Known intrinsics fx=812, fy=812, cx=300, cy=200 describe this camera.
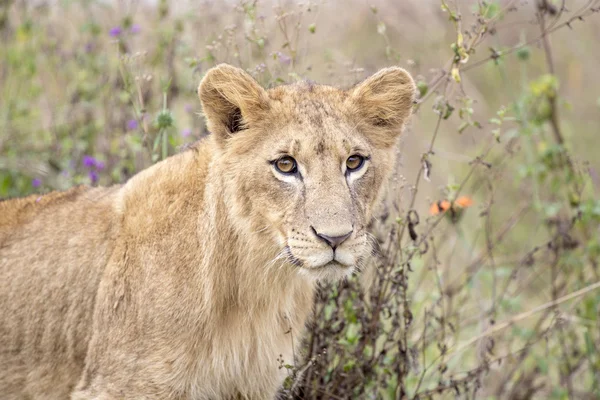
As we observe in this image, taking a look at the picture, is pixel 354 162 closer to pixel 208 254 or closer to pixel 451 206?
pixel 208 254

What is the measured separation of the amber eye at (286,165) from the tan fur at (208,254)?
3cm

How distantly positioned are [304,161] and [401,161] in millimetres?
1047

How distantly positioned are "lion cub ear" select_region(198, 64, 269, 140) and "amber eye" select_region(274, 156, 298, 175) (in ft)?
0.91

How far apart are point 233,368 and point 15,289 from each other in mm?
1215

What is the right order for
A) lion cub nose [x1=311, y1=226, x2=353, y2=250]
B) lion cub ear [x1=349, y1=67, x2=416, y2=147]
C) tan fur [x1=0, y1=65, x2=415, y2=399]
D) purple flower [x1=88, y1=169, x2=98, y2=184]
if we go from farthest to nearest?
purple flower [x1=88, y1=169, x2=98, y2=184] < lion cub ear [x1=349, y1=67, x2=416, y2=147] < tan fur [x1=0, y1=65, x2=415, y2=399] < lion cub nose [x1=311, y1=226, x2=353, y2=250]

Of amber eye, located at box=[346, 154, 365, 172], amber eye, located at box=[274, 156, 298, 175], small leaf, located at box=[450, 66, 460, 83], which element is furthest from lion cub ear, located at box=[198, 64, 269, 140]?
small leaf, located at box=[450, 66, 460, 83]

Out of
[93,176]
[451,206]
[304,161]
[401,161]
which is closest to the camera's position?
[304,161]

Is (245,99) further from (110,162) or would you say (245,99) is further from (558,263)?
(558,263)

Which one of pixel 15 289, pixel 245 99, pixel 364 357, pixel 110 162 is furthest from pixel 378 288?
pixel 110 162

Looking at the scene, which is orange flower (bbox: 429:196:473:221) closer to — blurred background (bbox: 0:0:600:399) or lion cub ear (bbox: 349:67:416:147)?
blurred background (bbox: 0:0:600:399)

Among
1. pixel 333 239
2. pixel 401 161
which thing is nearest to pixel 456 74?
pixel 401 161

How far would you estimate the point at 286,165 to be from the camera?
3.62m

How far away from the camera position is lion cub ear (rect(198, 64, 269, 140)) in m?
3.68

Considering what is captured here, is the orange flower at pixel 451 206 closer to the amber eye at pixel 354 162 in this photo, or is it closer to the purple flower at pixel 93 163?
the amber eye at pixel 354 162
